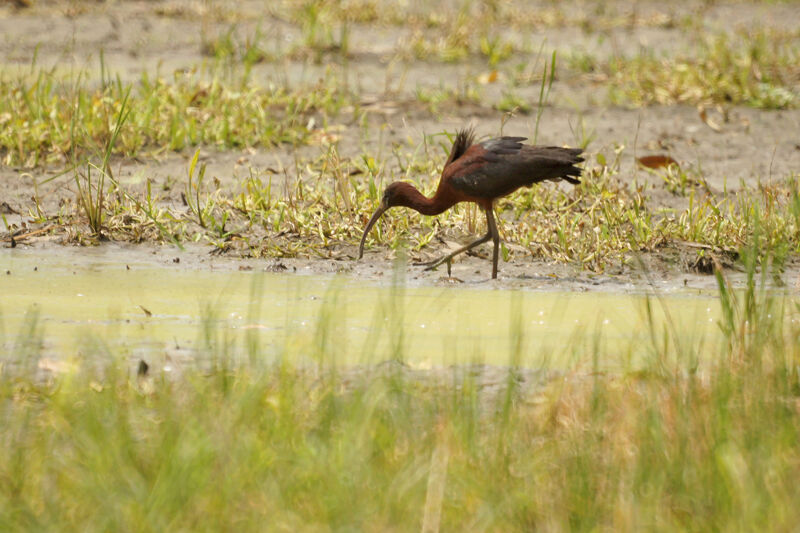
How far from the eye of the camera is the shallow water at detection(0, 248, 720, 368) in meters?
4.25

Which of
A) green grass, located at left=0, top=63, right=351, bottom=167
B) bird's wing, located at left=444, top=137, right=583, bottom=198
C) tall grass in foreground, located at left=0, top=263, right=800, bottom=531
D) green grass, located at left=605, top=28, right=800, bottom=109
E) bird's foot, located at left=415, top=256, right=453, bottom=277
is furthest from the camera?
green grass, located at left=605, top=28, right=800, bottom=109

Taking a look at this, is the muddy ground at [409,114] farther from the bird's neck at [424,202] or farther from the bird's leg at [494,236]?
the bird's neck at [424,202]

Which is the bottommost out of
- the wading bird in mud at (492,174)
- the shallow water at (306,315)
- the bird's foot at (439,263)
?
the shallow water at (306,315)

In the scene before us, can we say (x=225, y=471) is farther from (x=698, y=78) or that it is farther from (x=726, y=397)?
(x=698, y=78)

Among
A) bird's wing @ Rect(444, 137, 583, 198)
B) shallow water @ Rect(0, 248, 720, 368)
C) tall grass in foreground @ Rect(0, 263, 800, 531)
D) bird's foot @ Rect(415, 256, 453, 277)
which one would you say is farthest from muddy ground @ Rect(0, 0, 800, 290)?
tall grass in foreground @ Rect(0, 263, 800, 531)

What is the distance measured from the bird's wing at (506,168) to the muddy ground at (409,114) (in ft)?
1.49

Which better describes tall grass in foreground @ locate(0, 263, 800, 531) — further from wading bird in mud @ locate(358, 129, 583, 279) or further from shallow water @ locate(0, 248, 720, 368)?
wading bird in mud @ locate(358, 129, 583, 279)

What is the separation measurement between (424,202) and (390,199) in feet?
0.54

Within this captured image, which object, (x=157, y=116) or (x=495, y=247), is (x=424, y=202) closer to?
(x=495, y=247)

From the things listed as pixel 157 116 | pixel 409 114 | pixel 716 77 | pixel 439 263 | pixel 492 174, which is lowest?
pixel 439 263

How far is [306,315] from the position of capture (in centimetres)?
492

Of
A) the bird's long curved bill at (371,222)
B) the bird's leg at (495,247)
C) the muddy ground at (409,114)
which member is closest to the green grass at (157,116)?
the muddy ground at (409,114)

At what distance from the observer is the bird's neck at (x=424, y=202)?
5.95m

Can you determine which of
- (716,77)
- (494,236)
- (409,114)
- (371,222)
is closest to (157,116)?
(409,114)
